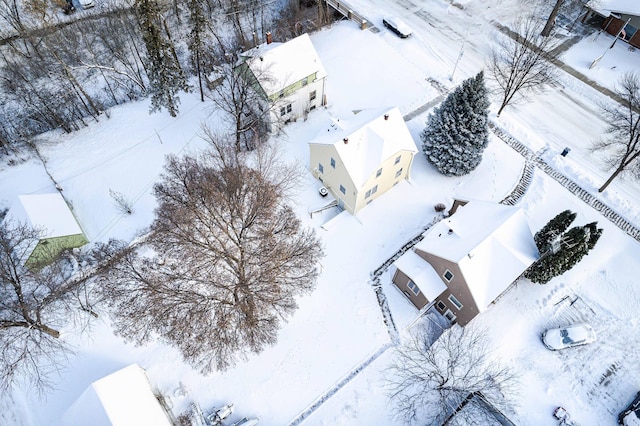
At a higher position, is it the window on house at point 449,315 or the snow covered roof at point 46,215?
the snow covered roof at point 46,215

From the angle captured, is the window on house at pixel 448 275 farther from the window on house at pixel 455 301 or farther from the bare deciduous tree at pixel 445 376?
the bare deciduous tree at pixel 445 376

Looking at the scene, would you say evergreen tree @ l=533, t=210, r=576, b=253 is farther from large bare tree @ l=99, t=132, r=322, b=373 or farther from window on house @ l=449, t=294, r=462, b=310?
large bare tree @ l=99, t=132, r=322, b=373

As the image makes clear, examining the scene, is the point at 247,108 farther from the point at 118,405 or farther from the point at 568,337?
the point at 568,337

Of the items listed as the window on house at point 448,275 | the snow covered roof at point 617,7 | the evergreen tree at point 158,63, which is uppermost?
the evergreen tree at point 158,63

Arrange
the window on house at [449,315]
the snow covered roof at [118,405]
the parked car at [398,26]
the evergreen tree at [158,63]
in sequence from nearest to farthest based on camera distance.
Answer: the snow covered roof at [118,405], the window on house at [449,315], the evergreen tree at [158,63], the parked car at [398,26]

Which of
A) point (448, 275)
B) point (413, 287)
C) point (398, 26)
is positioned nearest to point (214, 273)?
point (413, 287)

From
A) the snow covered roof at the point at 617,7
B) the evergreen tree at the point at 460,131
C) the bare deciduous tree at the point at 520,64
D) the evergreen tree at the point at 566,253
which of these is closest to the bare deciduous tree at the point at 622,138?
the bare deciduous tree at the point at 520,64
